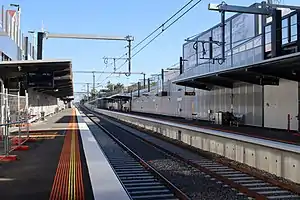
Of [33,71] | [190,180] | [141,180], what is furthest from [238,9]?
[33,71]

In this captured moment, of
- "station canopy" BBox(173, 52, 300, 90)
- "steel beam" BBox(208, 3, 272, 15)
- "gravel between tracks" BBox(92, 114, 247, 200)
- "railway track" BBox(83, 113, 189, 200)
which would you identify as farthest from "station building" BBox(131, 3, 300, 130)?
"railway track" BBox(83, 113, 189, 200)

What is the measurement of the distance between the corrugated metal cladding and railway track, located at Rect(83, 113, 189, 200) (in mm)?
9065

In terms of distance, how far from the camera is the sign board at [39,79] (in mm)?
23581

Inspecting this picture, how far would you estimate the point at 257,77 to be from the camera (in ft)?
62.1

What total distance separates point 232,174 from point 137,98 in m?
53.9

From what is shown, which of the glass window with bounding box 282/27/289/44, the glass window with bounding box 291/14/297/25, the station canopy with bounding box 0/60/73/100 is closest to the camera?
the glass window with bounding box 291/14/297/25

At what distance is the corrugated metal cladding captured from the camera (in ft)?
69.1

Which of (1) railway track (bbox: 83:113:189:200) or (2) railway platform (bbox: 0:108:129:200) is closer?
(2) railway platform (bbox: 0:108:129:200)

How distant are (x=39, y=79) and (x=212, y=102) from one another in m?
12.8

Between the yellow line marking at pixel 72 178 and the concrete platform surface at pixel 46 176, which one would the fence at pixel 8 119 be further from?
the yellow line marking at pixel 72 178

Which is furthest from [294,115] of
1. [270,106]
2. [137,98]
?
[137,98]

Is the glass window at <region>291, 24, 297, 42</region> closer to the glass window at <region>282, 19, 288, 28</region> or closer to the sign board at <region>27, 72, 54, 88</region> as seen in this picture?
the glass window at <region>282, 19, 288, 28</region>

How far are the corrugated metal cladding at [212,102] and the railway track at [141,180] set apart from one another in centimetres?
907

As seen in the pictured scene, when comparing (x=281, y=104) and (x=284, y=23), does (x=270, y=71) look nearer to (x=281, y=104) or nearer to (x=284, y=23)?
(x=281, y=104)
